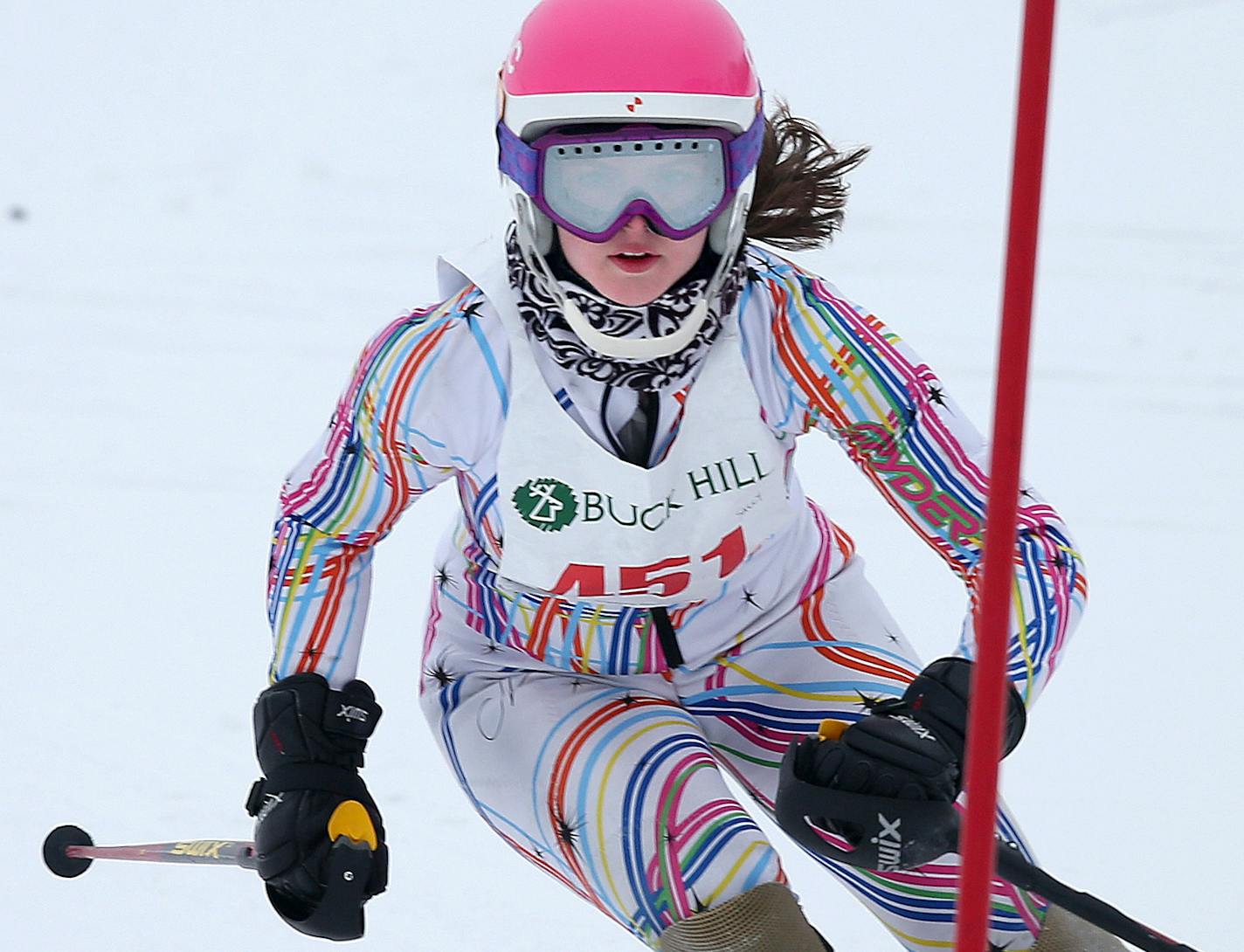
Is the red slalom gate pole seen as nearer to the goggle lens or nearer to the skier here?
the skier

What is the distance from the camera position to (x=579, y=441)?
1.81 m

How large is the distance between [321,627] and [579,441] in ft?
1.22

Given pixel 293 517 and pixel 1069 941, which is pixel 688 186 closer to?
pixel 293 517

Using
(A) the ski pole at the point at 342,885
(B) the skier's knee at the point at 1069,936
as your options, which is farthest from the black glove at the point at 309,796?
(B) the skier's knee at the point at 1069,936

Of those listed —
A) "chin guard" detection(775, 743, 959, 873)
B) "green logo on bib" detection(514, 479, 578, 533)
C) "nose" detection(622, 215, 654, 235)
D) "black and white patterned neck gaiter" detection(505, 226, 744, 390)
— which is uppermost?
"nose" detection(622, 215, 654, 235)

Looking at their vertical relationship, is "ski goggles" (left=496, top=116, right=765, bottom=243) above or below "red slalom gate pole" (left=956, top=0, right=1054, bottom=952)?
above

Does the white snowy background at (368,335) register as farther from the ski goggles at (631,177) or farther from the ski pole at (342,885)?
the ski goggles at (631,177)

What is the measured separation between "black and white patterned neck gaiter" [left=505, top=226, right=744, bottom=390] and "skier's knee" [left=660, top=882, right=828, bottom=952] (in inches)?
21.1

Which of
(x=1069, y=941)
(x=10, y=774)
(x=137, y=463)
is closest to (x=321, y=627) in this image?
(x=1069, y=941)

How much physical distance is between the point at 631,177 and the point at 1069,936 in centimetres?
92

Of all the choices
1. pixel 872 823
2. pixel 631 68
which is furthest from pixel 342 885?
pixel 631 68

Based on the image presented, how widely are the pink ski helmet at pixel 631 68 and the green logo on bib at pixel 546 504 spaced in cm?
36

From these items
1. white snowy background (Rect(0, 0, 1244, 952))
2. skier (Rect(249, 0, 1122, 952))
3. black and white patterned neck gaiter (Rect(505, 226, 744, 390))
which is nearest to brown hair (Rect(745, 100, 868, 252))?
skier (Rect(249, 0, 1122, 952))

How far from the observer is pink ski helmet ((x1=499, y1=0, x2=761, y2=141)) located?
172cm
